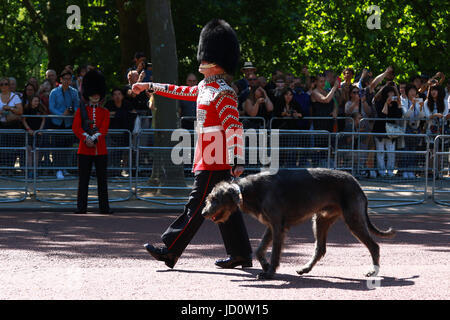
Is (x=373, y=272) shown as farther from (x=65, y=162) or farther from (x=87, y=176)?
(x=65, y=162)

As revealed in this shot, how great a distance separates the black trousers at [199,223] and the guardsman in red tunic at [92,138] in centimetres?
452

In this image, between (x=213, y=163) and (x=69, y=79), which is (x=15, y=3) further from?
(x=213, y=163)

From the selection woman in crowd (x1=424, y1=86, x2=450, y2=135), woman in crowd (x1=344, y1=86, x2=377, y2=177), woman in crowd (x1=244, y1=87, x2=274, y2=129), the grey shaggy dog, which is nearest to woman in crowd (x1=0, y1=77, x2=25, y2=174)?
woman in crowd (x1=244, y1=87, x2=274, y2=129)

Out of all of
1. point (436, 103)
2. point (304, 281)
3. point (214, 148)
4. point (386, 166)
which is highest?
point (436, 103)

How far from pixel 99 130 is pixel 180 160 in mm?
1880

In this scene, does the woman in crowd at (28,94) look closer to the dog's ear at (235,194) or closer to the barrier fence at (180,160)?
the barrier fence at (180,160)

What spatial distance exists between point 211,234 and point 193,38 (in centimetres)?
1261

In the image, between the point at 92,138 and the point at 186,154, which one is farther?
the point at 186,154

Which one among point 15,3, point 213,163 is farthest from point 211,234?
point 15,3

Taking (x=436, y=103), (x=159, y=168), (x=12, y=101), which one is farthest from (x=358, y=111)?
(x=12, y=101)

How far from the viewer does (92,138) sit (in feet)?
37.7

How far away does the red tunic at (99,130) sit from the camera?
11547mm

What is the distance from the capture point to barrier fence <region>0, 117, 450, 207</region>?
13.0 m

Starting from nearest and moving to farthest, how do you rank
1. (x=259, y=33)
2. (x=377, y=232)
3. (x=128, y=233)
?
(x=377, y=232) → (x=128, y=233) → (x=259, y=33)
